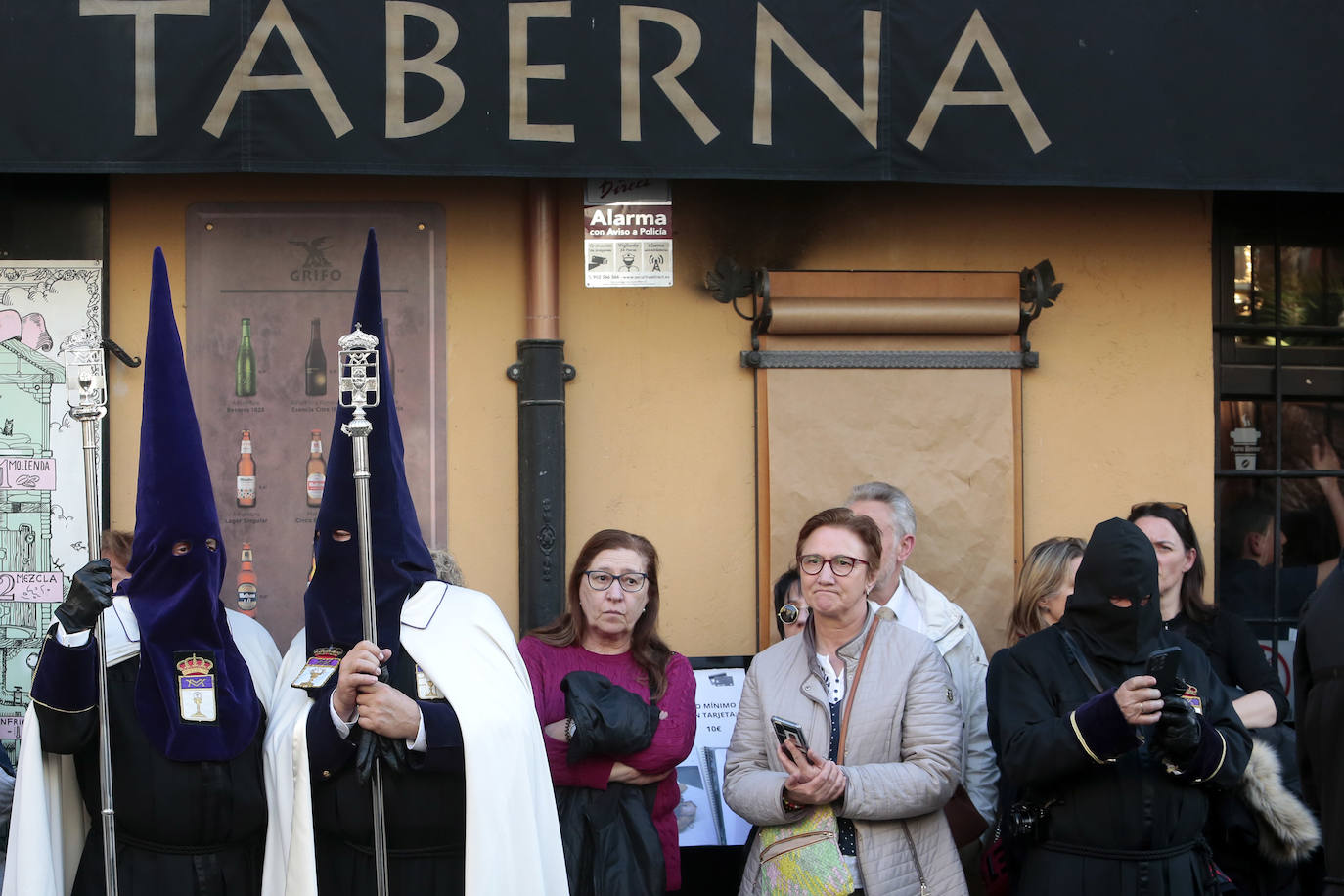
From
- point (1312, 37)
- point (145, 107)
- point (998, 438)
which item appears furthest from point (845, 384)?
point (145, 107)

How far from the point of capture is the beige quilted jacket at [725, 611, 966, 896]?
3885 millimetres

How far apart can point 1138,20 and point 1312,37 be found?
709mm

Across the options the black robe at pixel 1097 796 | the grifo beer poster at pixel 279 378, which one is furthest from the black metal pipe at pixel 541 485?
the black robe at pixel 1097 796

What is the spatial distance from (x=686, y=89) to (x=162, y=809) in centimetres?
313

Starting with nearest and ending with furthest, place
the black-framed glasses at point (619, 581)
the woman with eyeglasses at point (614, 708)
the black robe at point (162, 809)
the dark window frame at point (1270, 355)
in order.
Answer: the black robe at point (162, 809) < the woman with eyeglasses at point (614, 708) < the black-framed glasses at point (619, 581) < the dark window frame at point (1270, 355)

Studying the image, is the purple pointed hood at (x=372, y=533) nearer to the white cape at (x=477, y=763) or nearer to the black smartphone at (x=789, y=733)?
the white cape at (x=477, y=763)

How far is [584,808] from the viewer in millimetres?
4125

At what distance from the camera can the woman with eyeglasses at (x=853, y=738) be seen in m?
3.87

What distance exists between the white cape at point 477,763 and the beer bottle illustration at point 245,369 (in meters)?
1.92

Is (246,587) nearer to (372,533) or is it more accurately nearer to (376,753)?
(372,533)

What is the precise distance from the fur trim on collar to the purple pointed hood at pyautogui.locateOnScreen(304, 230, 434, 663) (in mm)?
2662

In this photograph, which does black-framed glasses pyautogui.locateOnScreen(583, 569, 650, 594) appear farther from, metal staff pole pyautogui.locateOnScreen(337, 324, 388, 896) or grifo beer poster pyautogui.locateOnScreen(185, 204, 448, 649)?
grifo beer poster pyautogui.locateOnScreen(185, 204, 448, 649)

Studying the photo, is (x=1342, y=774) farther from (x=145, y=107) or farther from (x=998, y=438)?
(x=145, y=107)

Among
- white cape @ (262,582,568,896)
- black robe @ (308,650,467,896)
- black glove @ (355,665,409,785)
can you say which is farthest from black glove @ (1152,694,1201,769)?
black glove @ (355,665,409,785)
